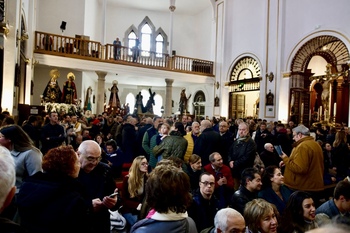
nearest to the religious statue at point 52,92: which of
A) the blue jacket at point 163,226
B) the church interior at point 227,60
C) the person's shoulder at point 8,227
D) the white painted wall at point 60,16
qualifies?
the church interior at point 227,60

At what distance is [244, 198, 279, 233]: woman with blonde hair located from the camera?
243 cm

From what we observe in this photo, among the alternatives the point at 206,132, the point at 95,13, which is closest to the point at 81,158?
the point at 206,132

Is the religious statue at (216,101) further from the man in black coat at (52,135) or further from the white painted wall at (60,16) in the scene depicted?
the man in black coat at (52,135)

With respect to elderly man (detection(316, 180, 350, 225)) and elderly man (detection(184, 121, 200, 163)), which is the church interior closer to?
elderly man (detection(184, 121, 200, 163))

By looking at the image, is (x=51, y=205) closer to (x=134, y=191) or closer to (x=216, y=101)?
(x=134, y=191)

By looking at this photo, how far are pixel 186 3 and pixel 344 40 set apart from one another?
12.1 meters

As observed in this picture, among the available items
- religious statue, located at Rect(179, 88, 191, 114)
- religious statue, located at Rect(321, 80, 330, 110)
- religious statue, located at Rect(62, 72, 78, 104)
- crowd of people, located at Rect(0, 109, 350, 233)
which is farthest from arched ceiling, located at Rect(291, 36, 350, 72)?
religious statue, located at Rect(62, 72, 78, 104)

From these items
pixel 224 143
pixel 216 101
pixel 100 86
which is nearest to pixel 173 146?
pixel 224 143

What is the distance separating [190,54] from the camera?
906 inches

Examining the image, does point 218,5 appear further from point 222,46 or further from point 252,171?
point 252,171

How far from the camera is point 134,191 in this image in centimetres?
343

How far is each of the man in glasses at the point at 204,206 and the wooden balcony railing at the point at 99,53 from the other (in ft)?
39.8

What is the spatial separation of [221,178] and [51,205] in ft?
8.03

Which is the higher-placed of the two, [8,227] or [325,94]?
[325,94]
